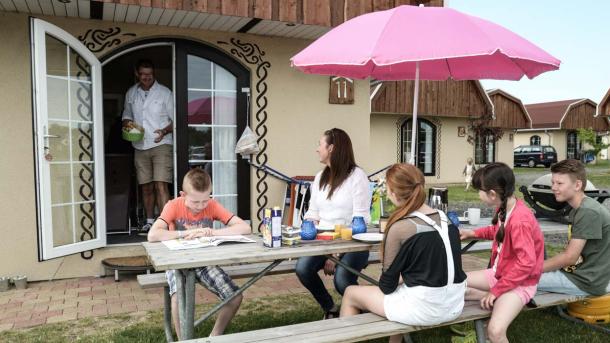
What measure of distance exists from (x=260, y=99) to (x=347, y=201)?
2480mm

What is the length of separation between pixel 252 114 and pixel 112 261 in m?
2.13

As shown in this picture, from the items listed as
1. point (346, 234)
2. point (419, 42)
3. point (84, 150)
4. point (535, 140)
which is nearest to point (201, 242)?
point (346, 234)

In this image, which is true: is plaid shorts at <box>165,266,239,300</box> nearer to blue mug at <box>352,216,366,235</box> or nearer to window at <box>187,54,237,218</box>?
blue mug at <box>352,216,366,235</box>

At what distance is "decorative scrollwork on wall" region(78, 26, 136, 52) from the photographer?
496 cm

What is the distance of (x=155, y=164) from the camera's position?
5.89 m

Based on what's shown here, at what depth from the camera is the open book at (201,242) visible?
2.82 meters

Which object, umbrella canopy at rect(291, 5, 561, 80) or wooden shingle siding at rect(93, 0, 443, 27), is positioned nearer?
umbrella canopy at rect(291, 5, 561, 80)

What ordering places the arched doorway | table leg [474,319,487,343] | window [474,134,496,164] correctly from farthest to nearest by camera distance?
window [474,134,496,164] < the arched doorway < table leg [474,319,487,343]

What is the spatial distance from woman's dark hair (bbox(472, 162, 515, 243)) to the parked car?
96.4 feet

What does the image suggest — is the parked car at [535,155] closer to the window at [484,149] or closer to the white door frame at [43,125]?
the window at [484,149]

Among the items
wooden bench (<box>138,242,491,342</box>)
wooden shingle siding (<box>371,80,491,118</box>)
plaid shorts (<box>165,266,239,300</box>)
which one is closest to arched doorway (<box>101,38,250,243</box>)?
wooden bench (<box>138,242,491,342</box>)

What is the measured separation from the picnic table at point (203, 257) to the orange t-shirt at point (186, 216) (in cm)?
28

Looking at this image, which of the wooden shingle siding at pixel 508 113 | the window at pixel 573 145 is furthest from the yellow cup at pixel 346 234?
the window at pixel 573 145

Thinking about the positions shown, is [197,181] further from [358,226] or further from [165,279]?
[358,226]
